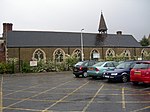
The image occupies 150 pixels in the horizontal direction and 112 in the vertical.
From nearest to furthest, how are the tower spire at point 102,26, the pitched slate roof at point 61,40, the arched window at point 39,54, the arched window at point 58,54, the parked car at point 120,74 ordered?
the parked car at point 120,74
the arched window at point 39,54
the pitched slate roof at point 61,40
the arched window at point 58,54
the tower spire at point 102,26

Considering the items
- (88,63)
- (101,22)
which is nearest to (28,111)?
(88,63)

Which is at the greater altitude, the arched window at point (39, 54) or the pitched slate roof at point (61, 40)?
the pitched slate roof at point (61, 40)

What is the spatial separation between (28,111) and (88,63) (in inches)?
550

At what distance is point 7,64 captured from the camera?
29000 mm

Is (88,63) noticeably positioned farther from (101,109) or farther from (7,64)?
(101,109)

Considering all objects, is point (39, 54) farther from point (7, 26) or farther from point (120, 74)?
point (120, 74)

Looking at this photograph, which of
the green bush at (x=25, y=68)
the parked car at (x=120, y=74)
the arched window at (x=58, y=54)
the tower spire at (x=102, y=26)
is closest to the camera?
the parked car at (x=120, y=74)

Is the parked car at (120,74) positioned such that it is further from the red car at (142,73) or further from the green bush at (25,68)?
the green bush at (25,68)

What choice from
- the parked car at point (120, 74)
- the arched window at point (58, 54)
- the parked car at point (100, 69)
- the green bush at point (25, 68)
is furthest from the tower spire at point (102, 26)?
the parked car at point (120, 74)

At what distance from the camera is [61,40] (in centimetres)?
4553

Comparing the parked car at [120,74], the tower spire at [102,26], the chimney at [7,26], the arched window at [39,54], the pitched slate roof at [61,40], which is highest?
the tower spire at [102,26]

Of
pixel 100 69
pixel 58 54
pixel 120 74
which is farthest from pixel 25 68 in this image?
pixel 120 74

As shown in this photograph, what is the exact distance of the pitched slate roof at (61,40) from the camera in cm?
4197

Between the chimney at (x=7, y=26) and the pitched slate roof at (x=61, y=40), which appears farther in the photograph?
the chimney at (x=7, y=26)
